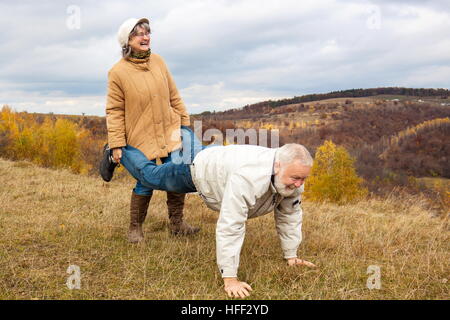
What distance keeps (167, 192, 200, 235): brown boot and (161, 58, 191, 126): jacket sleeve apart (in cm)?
94

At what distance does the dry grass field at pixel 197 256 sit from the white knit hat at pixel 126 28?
233 centimetres

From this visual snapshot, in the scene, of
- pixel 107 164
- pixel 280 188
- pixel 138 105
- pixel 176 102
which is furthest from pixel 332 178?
pixel 280 188

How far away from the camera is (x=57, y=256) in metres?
4.32

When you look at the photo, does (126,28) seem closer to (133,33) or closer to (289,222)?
(133,33)

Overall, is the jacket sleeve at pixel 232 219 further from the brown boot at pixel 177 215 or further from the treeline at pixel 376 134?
the treeline at pixel 376 134

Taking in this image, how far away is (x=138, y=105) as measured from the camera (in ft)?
15.0

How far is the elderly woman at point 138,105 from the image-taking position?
4496 millimetres

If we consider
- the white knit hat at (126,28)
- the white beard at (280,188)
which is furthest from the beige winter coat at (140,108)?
the white beard at (280,188)

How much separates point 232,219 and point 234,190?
0.23 meters

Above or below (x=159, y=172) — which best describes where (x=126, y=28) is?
above

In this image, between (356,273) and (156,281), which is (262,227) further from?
(156,281)

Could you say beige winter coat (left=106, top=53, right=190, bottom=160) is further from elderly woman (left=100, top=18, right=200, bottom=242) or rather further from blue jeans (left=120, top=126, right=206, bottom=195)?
blue jeans (left=120, top=126, right=206, bottom=195)

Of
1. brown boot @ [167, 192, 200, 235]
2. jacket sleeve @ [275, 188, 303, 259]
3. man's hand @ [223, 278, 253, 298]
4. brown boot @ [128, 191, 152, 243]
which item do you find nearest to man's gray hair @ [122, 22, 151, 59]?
brown boot @ [128, 191, 152, 243]

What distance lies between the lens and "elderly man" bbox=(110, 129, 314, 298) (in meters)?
3.21
